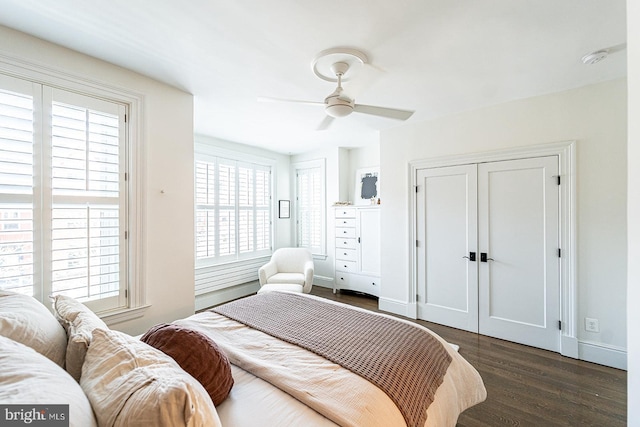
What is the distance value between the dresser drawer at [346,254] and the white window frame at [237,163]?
4.30 feet

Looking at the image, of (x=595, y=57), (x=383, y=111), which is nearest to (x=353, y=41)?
(x=383, y=111)

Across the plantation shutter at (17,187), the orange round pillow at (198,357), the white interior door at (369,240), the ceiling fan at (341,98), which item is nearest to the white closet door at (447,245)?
the white interior door at (369,240)

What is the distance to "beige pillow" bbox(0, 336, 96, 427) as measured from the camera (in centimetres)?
63

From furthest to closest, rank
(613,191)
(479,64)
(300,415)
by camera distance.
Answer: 1. (613,191)
2. (479,64)
3. (300,415)

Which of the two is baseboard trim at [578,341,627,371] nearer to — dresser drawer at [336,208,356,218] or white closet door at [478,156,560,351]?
white closet door at [478,156,560,351]

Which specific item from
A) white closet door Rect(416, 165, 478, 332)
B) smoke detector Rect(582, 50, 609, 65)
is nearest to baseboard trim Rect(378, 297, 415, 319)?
white closet door Rect(416, 165, 478, 332)

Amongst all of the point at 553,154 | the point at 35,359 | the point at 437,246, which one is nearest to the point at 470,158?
the point at 553,154

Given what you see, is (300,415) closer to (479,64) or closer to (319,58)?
(319,58)

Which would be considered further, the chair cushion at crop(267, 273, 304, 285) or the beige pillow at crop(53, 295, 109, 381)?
the chair cushion at crop(267, 273, 304, 285)

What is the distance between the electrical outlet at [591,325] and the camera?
2.44m

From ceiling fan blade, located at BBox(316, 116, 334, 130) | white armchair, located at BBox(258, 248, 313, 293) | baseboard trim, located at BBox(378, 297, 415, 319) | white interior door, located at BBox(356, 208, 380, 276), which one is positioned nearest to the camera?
ceiling fan blade, located at BBox(316, 116, 334, 130)

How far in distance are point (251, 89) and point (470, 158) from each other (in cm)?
253

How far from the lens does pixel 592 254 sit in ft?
8.11

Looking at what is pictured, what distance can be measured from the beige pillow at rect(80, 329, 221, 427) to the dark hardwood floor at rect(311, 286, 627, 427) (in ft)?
6.22
